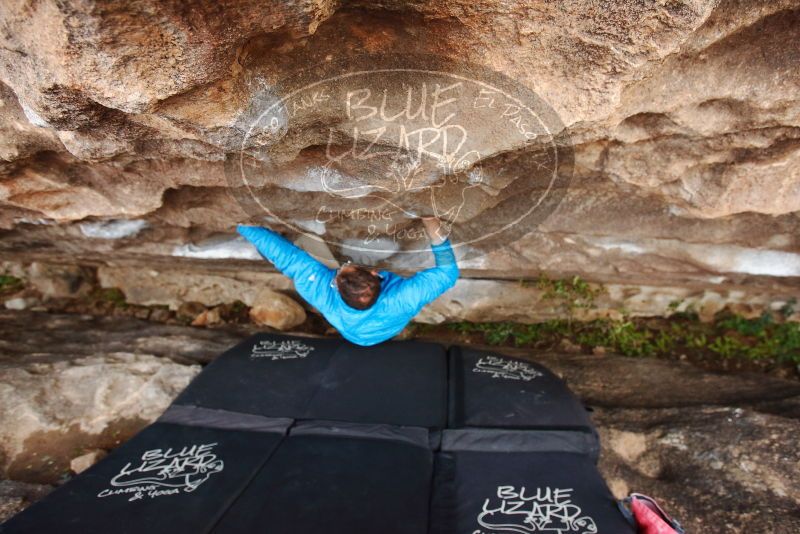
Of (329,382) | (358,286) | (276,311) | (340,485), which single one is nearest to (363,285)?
(358,286)

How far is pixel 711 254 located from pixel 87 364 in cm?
444

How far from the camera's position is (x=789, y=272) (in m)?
3.02

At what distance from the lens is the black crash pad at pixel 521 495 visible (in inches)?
73.5

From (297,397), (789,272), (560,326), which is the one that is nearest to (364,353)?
(297,397)

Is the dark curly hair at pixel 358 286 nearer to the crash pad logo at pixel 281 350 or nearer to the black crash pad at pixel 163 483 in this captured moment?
the crash pad logo at pixel 281 350

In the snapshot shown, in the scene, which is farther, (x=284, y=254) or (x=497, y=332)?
(x=497, y=332)

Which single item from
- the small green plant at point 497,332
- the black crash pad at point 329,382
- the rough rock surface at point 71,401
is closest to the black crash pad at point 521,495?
the black crash pad at point 329,382

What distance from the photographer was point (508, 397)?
2582 millimetres

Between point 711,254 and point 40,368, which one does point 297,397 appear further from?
point 711,254

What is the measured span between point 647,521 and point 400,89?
205cm

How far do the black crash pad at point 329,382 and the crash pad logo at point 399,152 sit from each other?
0.80 meters

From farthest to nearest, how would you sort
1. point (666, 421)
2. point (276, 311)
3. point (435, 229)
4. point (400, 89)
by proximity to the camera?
point (276, 311) < point (666, 421) < point (435, 229) < point (400, 89)

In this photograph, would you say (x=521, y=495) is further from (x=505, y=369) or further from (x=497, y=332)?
(x=497, y=332)

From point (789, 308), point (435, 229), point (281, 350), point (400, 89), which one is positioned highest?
point (400, 89)
